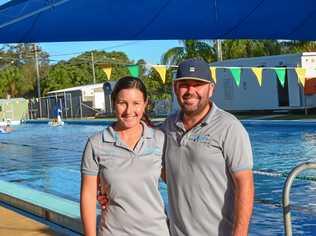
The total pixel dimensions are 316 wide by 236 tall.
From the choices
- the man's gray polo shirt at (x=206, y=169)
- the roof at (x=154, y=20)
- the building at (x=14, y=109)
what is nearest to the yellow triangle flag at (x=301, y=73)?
the roof at (x=154, y=20)

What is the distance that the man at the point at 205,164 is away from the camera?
234cm

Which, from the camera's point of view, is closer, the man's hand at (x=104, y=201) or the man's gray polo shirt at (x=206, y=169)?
the man's gray polo shirt at (x=206, y=169)

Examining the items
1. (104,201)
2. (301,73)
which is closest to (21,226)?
(104,201)

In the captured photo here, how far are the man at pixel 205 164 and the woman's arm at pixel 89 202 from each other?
0.34m

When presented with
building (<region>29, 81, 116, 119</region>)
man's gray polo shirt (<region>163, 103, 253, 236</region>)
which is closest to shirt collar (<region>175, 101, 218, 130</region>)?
man's gray polo shirt (<region>163, 103, 253, 236</region>)

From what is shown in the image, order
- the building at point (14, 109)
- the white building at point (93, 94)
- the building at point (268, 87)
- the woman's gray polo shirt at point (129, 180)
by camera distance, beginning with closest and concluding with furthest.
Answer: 1. the woman's gray polo shirt at point (129, 180)
2. the building at point (268, 87)
3. the white building at point (93, 94)
4. the building at point (14, 109)

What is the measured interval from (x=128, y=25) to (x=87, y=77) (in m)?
52.6

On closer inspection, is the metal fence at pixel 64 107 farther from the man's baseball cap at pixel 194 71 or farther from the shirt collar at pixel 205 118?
the man's baseball cap at pixel 194 71

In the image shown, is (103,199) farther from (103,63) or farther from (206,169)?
(103,63)

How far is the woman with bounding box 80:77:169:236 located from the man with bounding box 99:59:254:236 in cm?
8

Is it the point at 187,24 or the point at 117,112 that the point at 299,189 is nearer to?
the point at 187,24

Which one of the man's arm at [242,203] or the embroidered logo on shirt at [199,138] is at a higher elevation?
the embroidered logo on shirt at [199,138]

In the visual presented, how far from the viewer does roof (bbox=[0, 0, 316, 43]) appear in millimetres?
6824

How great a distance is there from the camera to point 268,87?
24.7 metres
